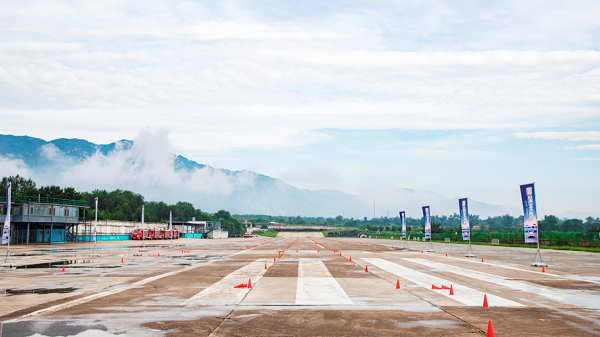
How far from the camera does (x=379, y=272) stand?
26469 mm

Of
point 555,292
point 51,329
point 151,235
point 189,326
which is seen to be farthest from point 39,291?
point 151,235

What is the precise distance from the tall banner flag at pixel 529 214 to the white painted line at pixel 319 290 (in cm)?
1679

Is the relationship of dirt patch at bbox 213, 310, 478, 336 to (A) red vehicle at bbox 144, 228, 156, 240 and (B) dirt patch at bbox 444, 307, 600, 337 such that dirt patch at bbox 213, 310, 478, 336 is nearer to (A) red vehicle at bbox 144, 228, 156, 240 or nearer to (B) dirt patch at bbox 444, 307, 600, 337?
(B) dirt patch at bbox 444, 307, 600, 337

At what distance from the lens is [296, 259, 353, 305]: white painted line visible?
52.8ft

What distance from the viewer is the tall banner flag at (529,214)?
111 feet

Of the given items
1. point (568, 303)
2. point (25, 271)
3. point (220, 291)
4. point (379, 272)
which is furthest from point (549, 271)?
point (25, 271)

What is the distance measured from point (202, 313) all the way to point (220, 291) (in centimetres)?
462

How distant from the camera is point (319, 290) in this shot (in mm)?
18766

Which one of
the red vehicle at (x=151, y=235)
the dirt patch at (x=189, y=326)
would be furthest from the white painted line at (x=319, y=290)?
the red vehicle at (x=151, y=235)

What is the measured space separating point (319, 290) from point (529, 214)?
72.8 ft

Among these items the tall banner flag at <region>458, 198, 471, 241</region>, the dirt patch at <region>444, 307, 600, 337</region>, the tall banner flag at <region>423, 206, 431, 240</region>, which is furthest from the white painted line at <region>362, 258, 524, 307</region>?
the tall banner flag at <region>423, 206, 431, 240</region>

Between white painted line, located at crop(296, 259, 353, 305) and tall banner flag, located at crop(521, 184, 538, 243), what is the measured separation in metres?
16.8

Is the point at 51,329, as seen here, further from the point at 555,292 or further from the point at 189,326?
the point at 555,292

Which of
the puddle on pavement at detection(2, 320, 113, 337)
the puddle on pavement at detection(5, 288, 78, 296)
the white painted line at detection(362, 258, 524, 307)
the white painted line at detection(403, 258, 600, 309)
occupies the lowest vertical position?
the white painted line at detection(403, 258, 600, 309)
